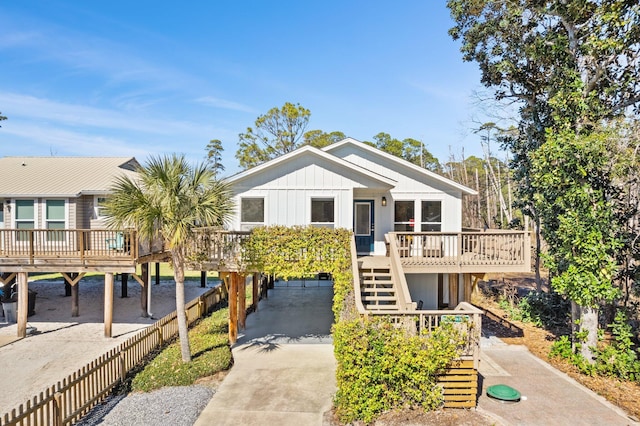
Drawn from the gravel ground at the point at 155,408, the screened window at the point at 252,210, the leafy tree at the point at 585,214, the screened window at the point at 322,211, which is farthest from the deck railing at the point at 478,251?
the gravel ground at the point at 155,408

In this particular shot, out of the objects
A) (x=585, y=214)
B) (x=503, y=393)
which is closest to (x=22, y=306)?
(x=503, y=393)

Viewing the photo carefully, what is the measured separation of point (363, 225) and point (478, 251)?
4.41 meters

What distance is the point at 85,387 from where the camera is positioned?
770cm

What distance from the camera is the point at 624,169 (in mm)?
10414

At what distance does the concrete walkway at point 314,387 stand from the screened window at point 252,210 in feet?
14.2

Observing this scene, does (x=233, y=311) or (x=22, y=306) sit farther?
(x=22, y=306)

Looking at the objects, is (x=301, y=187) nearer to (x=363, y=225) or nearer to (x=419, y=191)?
(x=363, y=225)

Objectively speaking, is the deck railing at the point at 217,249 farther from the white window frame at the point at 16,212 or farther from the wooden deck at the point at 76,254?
the white window frame at the point at 16,212

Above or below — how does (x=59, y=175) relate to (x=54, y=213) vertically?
above

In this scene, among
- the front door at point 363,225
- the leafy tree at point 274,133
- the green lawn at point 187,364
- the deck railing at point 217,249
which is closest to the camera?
the green lawn at point 187,364

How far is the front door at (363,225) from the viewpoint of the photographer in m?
14.2

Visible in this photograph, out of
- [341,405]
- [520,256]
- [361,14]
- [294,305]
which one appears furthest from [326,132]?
[341,405]

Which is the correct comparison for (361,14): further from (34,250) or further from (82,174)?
(34,250)

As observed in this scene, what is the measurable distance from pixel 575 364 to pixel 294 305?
450 inches
